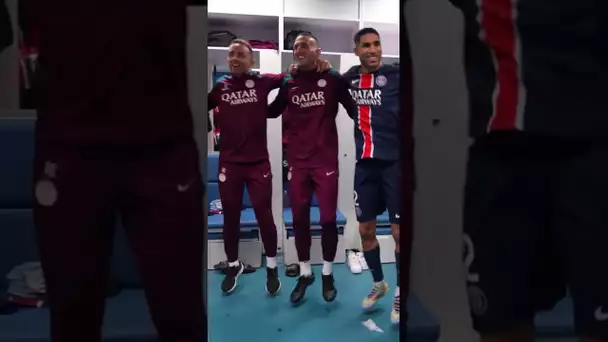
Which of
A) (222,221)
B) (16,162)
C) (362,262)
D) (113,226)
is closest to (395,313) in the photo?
(362,262)

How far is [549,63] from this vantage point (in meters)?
0.97

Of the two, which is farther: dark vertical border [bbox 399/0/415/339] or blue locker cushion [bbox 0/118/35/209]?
dark vertical border [bbox 399/0/415/339]

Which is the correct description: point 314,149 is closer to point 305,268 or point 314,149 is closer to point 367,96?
point 367,96

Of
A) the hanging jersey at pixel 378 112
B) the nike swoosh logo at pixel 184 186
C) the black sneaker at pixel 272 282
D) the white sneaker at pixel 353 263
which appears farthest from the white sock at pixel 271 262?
the nike swoosh logo at pixel 184 186

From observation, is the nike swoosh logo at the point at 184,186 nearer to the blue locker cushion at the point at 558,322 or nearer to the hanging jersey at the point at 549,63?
the hanging jersey at the point at 549,63

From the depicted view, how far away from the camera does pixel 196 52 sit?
930 mm

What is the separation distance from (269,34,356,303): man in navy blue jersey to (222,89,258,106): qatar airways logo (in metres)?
0.18

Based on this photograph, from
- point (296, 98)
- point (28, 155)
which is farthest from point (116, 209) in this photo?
point (296, 98)

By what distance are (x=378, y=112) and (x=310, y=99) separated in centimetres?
31

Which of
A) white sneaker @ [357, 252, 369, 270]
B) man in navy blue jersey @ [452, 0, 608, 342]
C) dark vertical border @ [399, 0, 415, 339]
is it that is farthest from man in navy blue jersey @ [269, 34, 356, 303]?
man in navy blue jersey @ [452, 0, 608, 342]

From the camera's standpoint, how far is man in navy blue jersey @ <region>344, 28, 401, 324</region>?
190 cm

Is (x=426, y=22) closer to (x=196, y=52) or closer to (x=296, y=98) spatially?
(x=196, y=52)

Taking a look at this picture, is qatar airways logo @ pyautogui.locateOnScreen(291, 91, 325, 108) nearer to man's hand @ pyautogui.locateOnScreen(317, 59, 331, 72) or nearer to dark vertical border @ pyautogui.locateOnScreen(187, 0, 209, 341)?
man's hand @ pyautogui.locateOnScreen(317, 59, 331, 72)

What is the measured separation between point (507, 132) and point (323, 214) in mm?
1138
